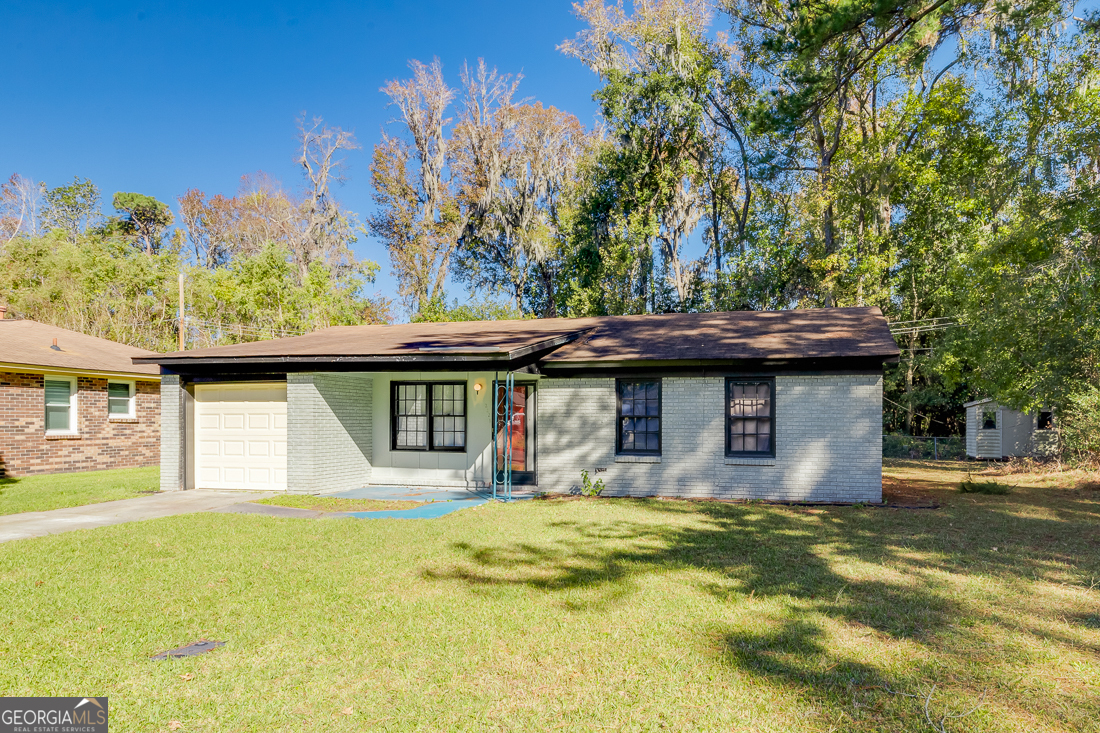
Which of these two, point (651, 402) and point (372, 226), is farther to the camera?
point (372, 226)

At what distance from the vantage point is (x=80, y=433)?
1742 centimetres

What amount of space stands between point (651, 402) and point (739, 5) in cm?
2351

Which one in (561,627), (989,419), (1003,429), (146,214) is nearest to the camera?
(561,627)

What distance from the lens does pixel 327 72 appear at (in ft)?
105

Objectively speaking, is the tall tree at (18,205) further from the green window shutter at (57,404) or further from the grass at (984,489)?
the grass at (984,489)

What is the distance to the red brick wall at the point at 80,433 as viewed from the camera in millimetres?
15820

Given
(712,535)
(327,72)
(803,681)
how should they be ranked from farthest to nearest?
(327,72) → (712,535) → (803,681)

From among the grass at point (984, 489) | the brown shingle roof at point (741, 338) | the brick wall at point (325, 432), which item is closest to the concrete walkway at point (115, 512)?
the brick wall at point (325, 432)

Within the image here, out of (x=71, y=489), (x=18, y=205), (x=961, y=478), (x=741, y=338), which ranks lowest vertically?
(x=961, y=478)

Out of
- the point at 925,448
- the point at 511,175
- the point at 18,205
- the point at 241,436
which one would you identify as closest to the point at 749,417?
the point at 241,436

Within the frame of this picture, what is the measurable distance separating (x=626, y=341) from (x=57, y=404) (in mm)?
15890

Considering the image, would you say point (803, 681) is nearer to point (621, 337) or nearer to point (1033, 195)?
point (621, 337)

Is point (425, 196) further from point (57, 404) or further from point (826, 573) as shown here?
point (826, 573)

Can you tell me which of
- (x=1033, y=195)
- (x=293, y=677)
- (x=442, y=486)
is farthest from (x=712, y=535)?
(x=1033, y=195)
